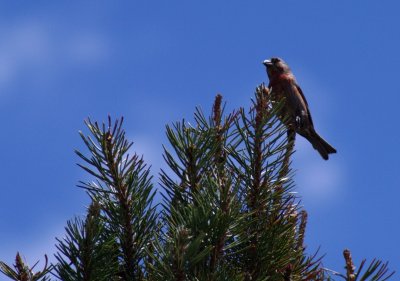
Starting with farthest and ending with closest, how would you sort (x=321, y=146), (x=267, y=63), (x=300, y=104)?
1. (x=267, y=63)
2. (x=321, y=146)
3. (x=300, y=104)

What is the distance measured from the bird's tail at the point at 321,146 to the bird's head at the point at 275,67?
1.25 meters

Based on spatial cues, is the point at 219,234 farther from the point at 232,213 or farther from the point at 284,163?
the point at 284,163

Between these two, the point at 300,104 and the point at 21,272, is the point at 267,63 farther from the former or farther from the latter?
the point at 21,272

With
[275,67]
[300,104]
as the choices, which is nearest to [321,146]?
[300,104]

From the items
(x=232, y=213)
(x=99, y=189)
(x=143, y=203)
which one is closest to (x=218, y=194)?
(x=232, y=213)

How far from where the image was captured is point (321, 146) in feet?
33.8

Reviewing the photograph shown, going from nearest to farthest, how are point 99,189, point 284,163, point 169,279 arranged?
point 169,279 < point 99,189 < point 284,163

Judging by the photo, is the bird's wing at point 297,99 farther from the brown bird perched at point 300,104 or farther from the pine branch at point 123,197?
the pine branch at point 123,197

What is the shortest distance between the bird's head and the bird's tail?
1.25 m

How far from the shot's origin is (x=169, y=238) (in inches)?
106

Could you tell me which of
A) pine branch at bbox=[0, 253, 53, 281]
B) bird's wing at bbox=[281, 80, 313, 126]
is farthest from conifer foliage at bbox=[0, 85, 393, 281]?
bird's wing at bbox=[281, 80, 313, 126]

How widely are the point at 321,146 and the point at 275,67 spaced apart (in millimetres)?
1804

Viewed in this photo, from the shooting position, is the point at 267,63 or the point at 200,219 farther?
the point at 267,63

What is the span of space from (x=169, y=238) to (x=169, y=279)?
0.79ft
